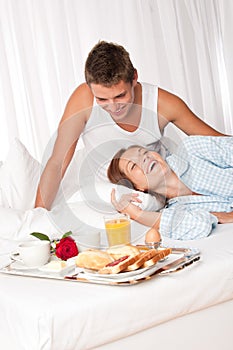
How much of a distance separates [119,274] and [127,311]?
0.09m

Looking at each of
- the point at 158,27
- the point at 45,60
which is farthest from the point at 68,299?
the point at 158,27

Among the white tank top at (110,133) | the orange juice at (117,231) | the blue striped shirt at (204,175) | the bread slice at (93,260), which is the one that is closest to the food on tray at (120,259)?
the bread slice at (93,260)

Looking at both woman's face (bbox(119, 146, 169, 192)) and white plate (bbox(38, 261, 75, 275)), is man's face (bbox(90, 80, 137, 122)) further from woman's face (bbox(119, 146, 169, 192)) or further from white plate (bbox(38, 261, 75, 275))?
white plate (bbox(38, 261, 75, 275))

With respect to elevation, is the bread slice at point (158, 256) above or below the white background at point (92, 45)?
below

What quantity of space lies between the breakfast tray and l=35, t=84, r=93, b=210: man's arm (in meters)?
0.79

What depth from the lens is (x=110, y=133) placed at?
275cm

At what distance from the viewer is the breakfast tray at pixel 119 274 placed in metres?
1.47

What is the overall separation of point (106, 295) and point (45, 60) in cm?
214

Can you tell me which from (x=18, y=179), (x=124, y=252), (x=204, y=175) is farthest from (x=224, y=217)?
(x=18, y=179)

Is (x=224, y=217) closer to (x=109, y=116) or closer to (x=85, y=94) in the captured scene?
(x=109, y=116)

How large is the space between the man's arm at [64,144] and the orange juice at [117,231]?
23.9 inches

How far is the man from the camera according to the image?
2477 mm

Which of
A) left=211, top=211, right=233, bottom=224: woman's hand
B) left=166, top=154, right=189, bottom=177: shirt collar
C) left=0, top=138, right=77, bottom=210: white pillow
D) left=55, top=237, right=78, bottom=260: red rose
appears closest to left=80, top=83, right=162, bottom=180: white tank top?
left=0, top=138, right=77, bottom=210: white pillow

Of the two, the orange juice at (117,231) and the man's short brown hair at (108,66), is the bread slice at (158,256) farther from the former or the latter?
the man's short brown hair at (108,66)
